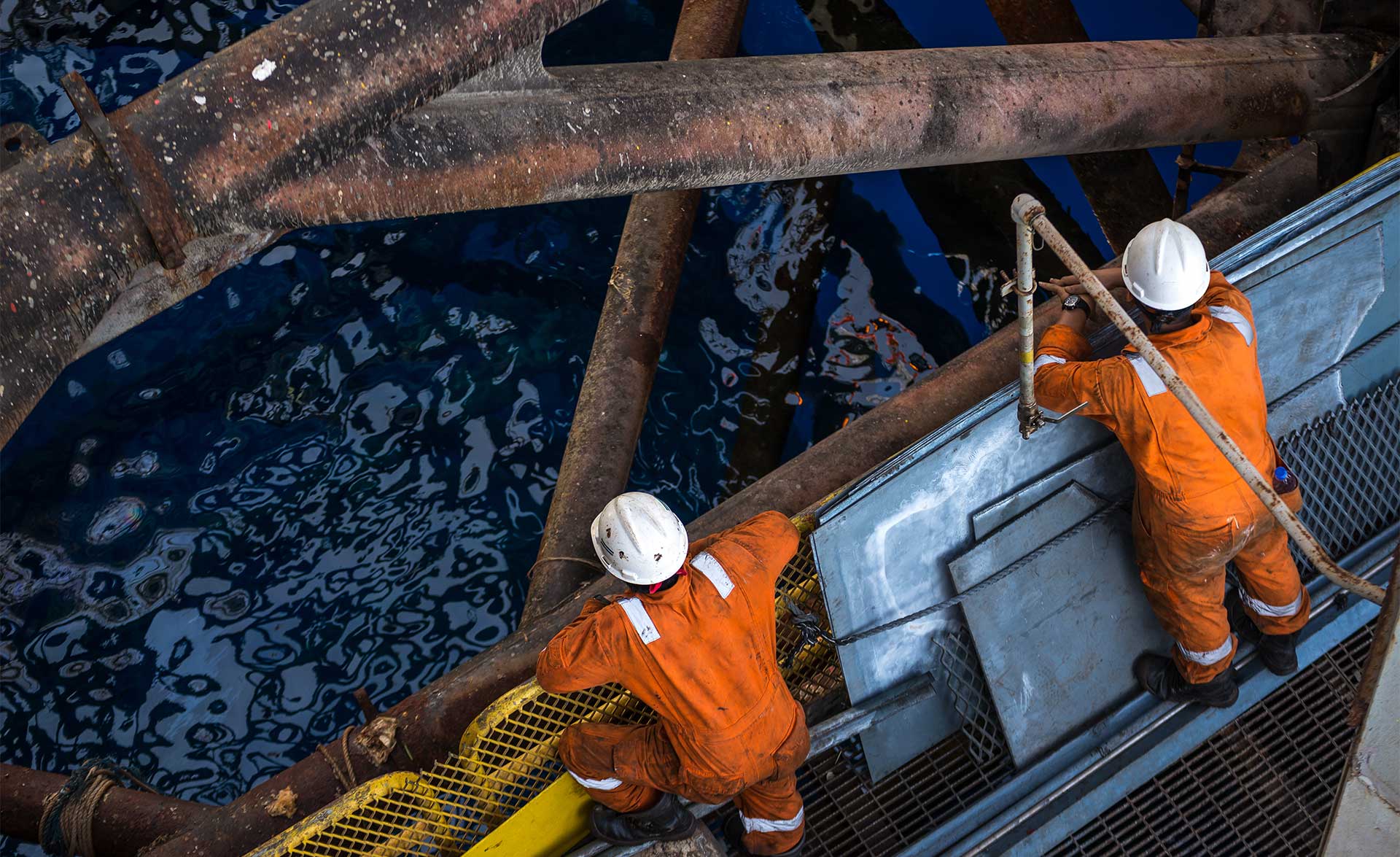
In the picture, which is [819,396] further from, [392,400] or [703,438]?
[392,400]

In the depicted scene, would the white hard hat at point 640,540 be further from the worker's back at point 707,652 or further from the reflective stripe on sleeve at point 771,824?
the reflective stripe on sleeve at point 771,824

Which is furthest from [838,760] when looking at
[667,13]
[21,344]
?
[667,13]

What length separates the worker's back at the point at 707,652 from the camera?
11.2 feet

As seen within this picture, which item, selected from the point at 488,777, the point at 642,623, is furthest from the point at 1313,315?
the point at 488,777

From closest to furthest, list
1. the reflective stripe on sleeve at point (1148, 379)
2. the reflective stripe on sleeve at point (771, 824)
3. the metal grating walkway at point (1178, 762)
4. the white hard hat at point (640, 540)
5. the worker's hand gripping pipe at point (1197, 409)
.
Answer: the worker's hand gripping pipe at point (1197, 409)
the white hard hat at point (640, 540)
the reflective stripe on sleeve at point (1148, 379)
the reflective stripe on sleeve at point (771, 824)
the metal grating walkway at point (1178, 762)

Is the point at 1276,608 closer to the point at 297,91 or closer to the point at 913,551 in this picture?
the point at 913,551

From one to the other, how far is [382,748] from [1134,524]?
287cm

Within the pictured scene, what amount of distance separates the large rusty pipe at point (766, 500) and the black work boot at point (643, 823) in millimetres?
598

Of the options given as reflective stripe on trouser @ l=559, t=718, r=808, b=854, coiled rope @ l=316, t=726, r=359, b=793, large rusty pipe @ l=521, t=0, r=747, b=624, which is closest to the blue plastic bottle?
reflective stripe on trouser @ l=559, t=718, r=808, b=854

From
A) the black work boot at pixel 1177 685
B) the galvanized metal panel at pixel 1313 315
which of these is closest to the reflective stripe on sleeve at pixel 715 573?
the black work boot at pixel 1177 685

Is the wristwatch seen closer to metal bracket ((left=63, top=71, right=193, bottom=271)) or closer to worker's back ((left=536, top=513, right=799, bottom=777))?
worker's back ((left=536, top=513, right=799, bottom=777))

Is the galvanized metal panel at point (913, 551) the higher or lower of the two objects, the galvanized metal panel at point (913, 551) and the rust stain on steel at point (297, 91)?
the lower

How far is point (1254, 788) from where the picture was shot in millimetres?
4125

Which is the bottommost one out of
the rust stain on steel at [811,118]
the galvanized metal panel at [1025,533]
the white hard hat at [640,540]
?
the galvanized metal panel at [1025,533]
